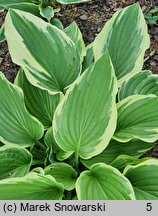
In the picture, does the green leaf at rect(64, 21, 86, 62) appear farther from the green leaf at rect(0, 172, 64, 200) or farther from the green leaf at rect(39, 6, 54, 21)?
the green leaf at rect(0, 172, 64, 200)

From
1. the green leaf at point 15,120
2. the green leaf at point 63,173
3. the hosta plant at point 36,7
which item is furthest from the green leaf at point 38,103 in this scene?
the hosta plant at point 36,7

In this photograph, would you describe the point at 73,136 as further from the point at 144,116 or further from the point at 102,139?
the point at 144,116

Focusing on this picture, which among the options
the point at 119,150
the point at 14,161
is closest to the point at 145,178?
the point at 119,150

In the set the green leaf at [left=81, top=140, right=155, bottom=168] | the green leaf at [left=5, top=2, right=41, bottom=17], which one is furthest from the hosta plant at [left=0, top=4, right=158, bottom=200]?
the green leaf at [left=5, top=2, right=41, bottom=17]

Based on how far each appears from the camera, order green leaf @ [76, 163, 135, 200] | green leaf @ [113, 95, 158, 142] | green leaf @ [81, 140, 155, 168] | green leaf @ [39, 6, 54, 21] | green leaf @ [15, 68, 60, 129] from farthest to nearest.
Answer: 1. green leaf @ [39, 6, 54, 21]
2. green leaf @ [15, 68, 60, 129]
3. green leaf @ [81, 140, 155, 168]
4. green leaf @ [113, 95, 158, 142]
5. green leaf @ [76, 163, 135, 200]

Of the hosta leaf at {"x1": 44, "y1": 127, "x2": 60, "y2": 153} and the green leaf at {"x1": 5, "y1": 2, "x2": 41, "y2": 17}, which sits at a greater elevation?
the green leaf at {"x1": 5, "y1": 2, "x2": 41, "y2": 17}

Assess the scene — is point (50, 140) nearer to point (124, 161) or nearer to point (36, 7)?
point (124, 161)

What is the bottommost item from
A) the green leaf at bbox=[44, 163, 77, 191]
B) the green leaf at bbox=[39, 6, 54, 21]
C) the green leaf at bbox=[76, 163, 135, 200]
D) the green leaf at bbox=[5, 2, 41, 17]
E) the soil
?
the green leaf at bbox=[44, 163, 77, 191]
